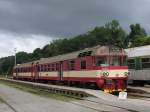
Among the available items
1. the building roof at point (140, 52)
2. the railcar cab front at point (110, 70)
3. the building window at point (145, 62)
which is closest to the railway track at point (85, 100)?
the railcar cab front at point (110, 70)

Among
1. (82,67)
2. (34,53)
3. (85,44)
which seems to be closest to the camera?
(82,67)

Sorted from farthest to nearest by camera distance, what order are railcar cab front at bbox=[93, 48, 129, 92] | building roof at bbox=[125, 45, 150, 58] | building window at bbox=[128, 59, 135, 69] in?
1. building window at bbox=[128, 59, 135, 69]
2. building roof at bbox=[125, 45, 150, 58]
3. railcar cab front at bbox=[93, 48, 129, 92]

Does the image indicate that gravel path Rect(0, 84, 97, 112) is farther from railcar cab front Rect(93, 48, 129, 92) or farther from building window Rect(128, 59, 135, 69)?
building window Rect(128, 59, 135, 69)

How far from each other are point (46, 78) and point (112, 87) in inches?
671

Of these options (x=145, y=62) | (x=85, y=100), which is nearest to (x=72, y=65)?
Result: (x=145, y=62)

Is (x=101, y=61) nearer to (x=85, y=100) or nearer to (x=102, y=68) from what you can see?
(x=102, y=68)

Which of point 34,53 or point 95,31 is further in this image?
point 34,53

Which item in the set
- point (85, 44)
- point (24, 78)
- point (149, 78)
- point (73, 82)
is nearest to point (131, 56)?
point (149, 78)

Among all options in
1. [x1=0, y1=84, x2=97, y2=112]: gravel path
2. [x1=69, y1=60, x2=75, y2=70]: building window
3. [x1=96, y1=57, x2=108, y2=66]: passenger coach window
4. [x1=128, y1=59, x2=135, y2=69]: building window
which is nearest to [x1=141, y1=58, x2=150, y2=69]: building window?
[x1=128, y1=59, x2=135, y2=69]: building window

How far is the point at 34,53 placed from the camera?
145 meters

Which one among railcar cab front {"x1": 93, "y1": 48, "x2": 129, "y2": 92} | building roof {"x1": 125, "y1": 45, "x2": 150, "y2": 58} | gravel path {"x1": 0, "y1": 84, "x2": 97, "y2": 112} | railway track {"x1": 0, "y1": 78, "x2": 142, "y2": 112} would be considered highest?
building roof {"x1": 125, "y1": 45, "x2": 150, "y2": 58}

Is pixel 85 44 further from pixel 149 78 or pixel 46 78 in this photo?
pixel 149 78

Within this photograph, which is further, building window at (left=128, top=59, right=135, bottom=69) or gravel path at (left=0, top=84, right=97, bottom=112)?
building window at (left=128, top=59, right=135, bottom=69)

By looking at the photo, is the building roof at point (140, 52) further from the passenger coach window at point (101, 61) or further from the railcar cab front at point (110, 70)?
the passenger coach window at point (101, 61)
